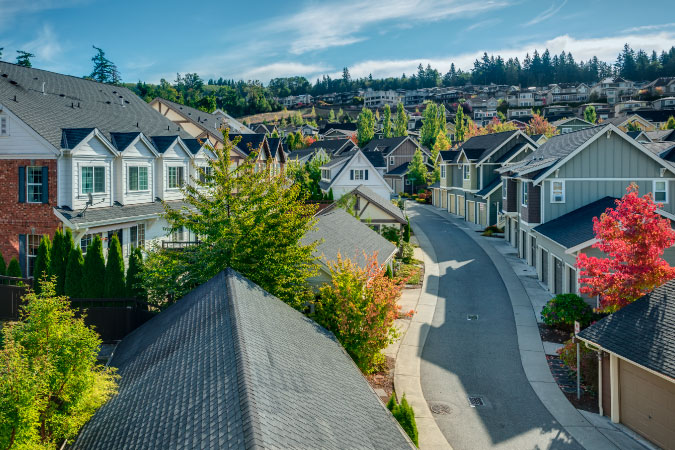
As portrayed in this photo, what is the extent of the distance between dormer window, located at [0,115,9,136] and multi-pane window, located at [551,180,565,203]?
29.9 meters

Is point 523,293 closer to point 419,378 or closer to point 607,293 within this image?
point 607,293

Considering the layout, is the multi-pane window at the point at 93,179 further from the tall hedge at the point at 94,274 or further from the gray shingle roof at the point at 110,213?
the tall hedge at the point at 94,274

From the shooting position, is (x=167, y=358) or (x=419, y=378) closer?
(x=167, y=358)

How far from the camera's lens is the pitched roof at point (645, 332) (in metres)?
13.4

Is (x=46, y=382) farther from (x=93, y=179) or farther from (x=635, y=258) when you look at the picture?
(x=93, y=179)

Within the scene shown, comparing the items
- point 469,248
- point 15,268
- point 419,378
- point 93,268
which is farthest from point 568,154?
point 15,268

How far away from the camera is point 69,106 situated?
29047 millimetres

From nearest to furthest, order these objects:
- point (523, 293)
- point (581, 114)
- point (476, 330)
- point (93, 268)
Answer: point (93, 268) → point (476, 330) → point (523, 293) → point (581, 114)

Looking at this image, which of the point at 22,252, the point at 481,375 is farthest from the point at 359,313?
the point at 22,252

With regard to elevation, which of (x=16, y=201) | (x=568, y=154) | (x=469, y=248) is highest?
(x=568, y=154)

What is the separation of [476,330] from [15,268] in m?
20.5

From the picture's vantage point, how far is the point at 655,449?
13594 millimetres

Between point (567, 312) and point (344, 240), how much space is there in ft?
36.6

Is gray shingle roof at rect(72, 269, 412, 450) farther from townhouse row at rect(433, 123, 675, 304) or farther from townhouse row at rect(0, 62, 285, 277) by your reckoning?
townhouse row at rect(433, 123, 675, 304)
